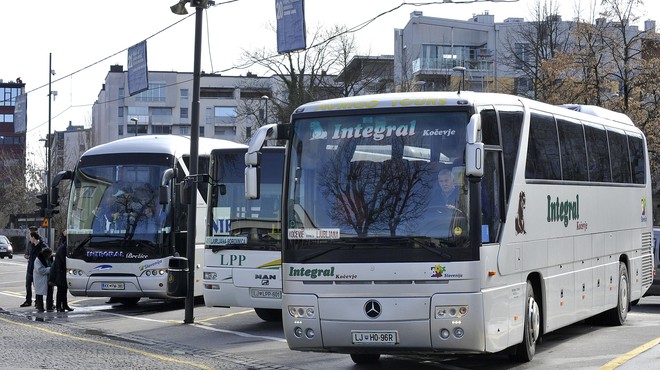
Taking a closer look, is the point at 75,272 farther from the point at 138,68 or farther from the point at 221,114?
the point at 221,114

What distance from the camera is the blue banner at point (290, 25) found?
68.1 ft

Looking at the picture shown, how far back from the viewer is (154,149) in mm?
22859

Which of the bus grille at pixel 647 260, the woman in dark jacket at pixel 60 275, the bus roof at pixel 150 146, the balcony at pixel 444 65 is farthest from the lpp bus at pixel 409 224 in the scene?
the balcony at pixel 444 65

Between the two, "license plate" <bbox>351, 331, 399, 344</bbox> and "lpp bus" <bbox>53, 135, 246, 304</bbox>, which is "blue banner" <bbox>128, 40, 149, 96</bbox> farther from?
"license plate" <bbox>351, 331, 399, 344</bbox>

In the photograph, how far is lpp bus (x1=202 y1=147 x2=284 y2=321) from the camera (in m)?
18.3

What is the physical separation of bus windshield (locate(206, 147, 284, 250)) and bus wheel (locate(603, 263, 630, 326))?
5.45 m

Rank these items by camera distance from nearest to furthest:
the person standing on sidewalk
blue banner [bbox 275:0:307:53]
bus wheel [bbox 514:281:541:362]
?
1. bus wheel [bbox 514:281:541:362]
2. blue banner [bbox 275:0:307:53]
3. the person standing on sidewalk

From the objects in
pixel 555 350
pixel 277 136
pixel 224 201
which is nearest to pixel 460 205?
pixel 277 136

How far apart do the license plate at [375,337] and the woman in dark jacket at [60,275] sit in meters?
12.9

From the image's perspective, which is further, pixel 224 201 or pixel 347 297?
pixel 224 201

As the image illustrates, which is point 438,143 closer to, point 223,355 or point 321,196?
point 321,196

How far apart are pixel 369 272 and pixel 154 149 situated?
40.1ft

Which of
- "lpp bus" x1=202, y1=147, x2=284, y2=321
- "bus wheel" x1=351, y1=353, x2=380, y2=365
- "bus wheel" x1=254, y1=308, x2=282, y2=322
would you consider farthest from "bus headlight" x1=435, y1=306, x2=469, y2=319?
"bus wheel" x1=254, y1=308, x2=282, y2=322

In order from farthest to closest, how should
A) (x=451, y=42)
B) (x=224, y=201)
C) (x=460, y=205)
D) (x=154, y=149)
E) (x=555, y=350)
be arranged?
(x=451, y=42) < (x=154, y=149) < (x=224, y=201) < (x=555, y=350) < (x=460, y=205)
